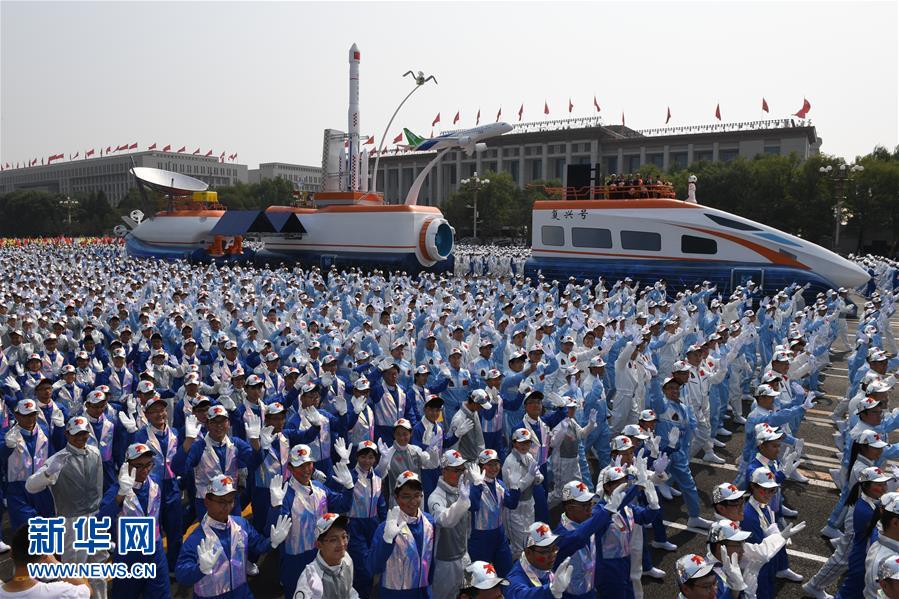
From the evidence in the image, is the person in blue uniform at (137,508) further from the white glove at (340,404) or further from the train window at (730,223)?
the train window at (730,223)

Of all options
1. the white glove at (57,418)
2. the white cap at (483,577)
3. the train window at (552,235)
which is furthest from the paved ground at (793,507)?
the train window at (552,235)

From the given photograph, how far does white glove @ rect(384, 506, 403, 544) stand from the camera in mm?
4871

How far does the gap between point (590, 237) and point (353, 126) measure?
1801cm

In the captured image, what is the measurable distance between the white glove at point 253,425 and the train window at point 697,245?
775 inches

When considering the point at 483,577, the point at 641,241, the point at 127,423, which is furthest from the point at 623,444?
the point at 641,241

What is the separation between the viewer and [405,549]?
4914 mm

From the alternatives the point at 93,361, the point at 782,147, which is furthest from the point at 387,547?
the point at 782,147

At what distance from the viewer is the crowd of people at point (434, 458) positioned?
4.89 metres

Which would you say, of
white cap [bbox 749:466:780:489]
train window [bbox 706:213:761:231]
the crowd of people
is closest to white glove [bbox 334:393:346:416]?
the crowd of people

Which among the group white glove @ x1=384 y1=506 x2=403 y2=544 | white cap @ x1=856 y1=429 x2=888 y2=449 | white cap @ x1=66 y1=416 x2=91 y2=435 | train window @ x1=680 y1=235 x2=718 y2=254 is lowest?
white glove @ x1=384 y1=506 x2=403 y2=544

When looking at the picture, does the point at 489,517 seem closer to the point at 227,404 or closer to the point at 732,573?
the point at 732,573

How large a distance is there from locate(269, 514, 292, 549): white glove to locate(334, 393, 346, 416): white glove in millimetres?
3343

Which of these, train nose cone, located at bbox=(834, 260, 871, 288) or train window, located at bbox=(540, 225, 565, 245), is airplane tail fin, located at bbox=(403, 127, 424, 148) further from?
train nose cone, located at bbox=(834, 260, 871, 288)

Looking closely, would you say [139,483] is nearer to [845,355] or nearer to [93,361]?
[93,361]
